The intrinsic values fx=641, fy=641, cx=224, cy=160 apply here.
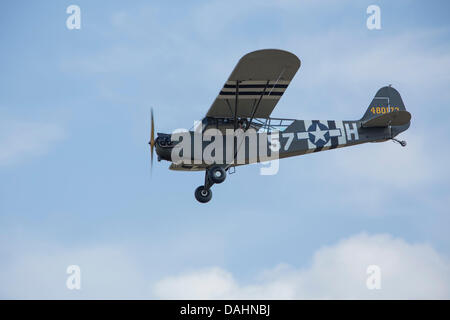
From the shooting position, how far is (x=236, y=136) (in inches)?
583

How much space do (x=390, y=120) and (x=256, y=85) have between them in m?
4.04

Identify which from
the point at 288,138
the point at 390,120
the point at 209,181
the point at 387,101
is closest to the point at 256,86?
the point at 288,138

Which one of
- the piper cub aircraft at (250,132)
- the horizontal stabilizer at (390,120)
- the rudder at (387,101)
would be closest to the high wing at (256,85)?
the piper cub aircraft at (250,132)

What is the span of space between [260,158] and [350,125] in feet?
9.06

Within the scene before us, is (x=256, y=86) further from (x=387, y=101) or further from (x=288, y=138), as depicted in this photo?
(x=387, y=101)

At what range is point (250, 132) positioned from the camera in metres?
14.9

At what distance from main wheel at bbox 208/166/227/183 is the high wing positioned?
1259 mm

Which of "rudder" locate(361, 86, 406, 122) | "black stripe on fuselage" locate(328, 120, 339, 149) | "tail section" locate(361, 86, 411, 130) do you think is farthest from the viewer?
"rudder" locate(361, 86, 406, 122)

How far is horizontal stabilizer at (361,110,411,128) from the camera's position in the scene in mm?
15578

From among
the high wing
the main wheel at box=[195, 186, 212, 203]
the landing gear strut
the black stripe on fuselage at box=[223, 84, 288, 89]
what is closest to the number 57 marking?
the high wing

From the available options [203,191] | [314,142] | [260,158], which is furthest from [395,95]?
[203,191]

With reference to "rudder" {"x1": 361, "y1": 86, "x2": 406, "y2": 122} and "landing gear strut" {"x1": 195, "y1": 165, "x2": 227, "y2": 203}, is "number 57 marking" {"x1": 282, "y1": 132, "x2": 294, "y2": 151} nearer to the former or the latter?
"landing gear strut" {"x1": 195, "y1": 165, "x2": 227, "y2": 203}

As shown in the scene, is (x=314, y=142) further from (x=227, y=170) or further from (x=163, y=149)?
(x=163, y=149)

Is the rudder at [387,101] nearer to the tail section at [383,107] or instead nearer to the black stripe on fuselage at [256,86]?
the tail section at [383,107]
